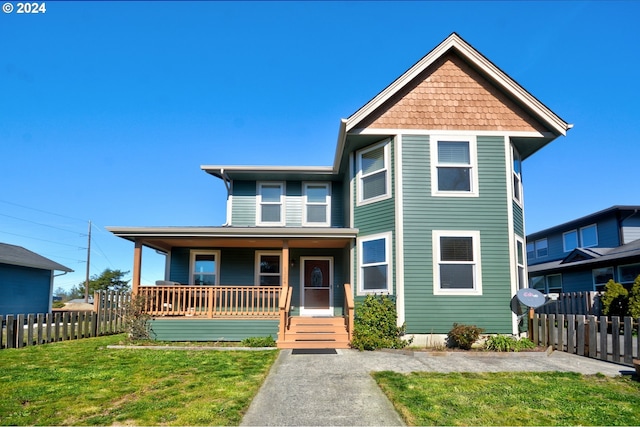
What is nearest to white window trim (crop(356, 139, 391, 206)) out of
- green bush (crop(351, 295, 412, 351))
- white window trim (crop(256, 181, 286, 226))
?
green bush (crop(351, 295, 412, 351))

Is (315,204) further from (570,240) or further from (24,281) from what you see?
(570,240)

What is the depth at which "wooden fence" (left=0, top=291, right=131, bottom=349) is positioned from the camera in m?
10.8

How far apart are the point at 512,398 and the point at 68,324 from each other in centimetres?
1262

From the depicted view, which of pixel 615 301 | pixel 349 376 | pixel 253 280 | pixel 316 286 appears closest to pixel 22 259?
pixel 253 280

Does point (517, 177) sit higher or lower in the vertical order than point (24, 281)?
higher

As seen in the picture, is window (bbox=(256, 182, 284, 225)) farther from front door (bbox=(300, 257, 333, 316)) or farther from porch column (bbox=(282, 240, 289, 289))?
porch column (bbox=(282, 240, 289, 289))

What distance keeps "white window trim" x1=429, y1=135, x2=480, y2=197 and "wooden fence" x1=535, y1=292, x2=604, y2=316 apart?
Answer: 23.5ft

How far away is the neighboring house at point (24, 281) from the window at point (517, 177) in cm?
2142

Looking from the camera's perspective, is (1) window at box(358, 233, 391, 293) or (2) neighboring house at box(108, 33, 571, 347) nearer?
(2) neighboring house at box(108, 33, 571, 347)

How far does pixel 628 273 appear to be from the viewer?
17078mm


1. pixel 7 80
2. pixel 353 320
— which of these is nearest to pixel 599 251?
pixel 353 320

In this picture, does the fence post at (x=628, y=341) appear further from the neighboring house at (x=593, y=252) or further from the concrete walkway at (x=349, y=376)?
the neighboring house at (x=593, y=252)

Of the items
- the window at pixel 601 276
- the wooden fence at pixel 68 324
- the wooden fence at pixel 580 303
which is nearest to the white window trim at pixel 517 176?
the wooden fence at pixel 580 303

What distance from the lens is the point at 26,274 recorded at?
20797 mm
